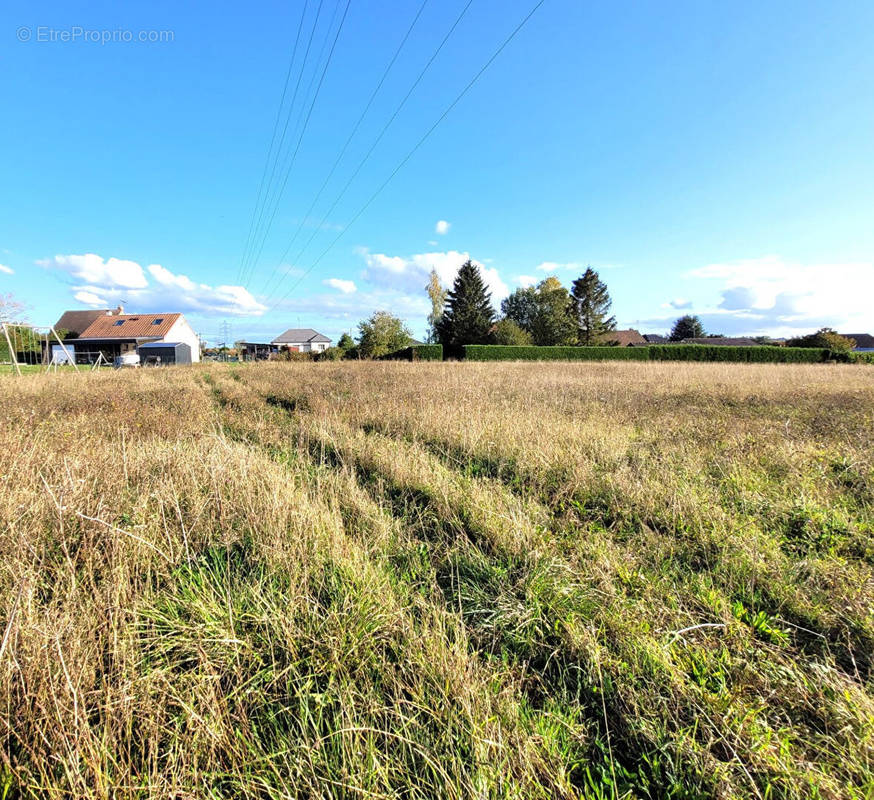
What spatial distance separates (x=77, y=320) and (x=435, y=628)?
72265 millimetres

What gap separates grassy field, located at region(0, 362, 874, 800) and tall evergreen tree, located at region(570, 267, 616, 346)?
43.6m

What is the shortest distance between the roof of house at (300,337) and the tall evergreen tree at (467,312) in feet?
169

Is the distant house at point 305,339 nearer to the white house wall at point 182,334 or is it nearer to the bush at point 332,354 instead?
the white house wall at point 182,334

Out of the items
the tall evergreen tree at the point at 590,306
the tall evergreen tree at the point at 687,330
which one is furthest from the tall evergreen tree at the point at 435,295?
the tall evergreen tree at the point at 687,330

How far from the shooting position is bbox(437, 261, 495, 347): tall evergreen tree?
40031 mm

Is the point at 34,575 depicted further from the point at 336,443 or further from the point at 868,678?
the point at 868,678

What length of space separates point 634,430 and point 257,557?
530 centimetres

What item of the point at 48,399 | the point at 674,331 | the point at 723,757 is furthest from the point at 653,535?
the point at 674,331

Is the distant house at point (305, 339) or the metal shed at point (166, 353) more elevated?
the distant house at point (305, 339)

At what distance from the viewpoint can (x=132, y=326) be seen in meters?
43.6

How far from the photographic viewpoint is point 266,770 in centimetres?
128

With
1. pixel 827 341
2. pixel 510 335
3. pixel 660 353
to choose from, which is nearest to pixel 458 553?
pixel 510 335

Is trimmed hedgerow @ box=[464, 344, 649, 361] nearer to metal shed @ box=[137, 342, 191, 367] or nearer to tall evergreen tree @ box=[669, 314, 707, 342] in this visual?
metal shed @ box=[137, 342, 191, 367]

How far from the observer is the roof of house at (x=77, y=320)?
164 feet
